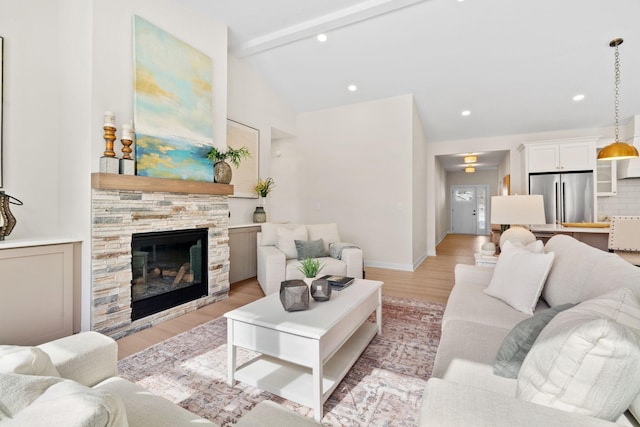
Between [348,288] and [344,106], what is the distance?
4.22 metres

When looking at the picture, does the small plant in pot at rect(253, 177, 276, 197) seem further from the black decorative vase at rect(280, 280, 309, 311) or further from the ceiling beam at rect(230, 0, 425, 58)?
the black decorative vase at rect(280, 280, 309, 311)

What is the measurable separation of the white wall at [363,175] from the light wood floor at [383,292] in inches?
21.1

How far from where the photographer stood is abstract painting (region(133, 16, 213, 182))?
9.21ft

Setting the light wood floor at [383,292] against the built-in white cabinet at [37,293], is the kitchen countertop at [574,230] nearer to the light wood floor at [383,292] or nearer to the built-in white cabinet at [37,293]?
the light wood floor at [383,292]

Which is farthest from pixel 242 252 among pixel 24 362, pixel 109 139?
pixel 24 362

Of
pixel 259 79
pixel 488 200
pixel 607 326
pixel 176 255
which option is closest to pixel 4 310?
pixel 176 255

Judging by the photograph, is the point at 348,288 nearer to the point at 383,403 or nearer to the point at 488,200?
the point at 383,403

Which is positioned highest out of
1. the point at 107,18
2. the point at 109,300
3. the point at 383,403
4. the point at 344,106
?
the point at 344,106

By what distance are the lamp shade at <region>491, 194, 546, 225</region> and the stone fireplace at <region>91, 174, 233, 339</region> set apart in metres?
3.09

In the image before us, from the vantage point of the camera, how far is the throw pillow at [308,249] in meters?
3.83

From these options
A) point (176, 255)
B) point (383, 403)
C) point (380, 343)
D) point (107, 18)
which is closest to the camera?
point (383, 403)

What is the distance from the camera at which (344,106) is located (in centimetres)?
567

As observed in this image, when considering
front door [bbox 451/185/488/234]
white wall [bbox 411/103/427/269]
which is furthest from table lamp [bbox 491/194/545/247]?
front door [bbox 451/185/488/234]

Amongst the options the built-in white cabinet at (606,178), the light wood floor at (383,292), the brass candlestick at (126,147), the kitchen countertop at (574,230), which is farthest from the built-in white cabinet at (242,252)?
the built-in white cabinet at (606,178)
